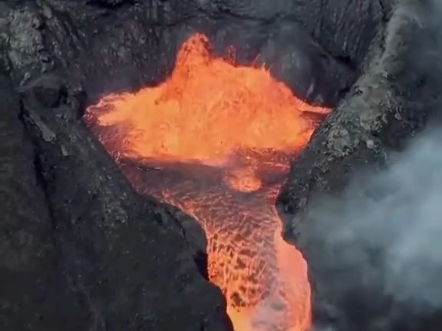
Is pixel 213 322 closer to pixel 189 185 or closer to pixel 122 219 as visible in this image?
pixel 122 219

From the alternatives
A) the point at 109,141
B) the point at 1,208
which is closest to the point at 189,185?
the point at 109,141

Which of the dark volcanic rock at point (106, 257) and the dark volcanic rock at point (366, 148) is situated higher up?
the dark volcanic rock at point (366, 148)

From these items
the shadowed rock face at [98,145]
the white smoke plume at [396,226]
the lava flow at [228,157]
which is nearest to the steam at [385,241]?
the white smoke plume at [396,226]

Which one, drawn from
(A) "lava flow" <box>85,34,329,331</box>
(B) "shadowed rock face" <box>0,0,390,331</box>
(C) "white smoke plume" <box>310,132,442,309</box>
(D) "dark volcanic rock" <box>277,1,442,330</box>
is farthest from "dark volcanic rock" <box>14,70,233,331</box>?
(C) "white smoke plume" <box>310,132,442,309</box>

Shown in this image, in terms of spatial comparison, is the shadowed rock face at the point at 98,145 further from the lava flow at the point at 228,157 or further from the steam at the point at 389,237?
the steam at the point at 389,237

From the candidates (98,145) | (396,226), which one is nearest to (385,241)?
(396,226)

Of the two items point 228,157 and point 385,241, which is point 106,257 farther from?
point 228,157

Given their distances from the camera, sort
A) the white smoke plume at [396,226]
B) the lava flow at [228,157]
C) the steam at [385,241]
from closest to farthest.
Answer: the steam at [385,241] → the white smoke plume at [396,226] → the lava flow at [228,157]
